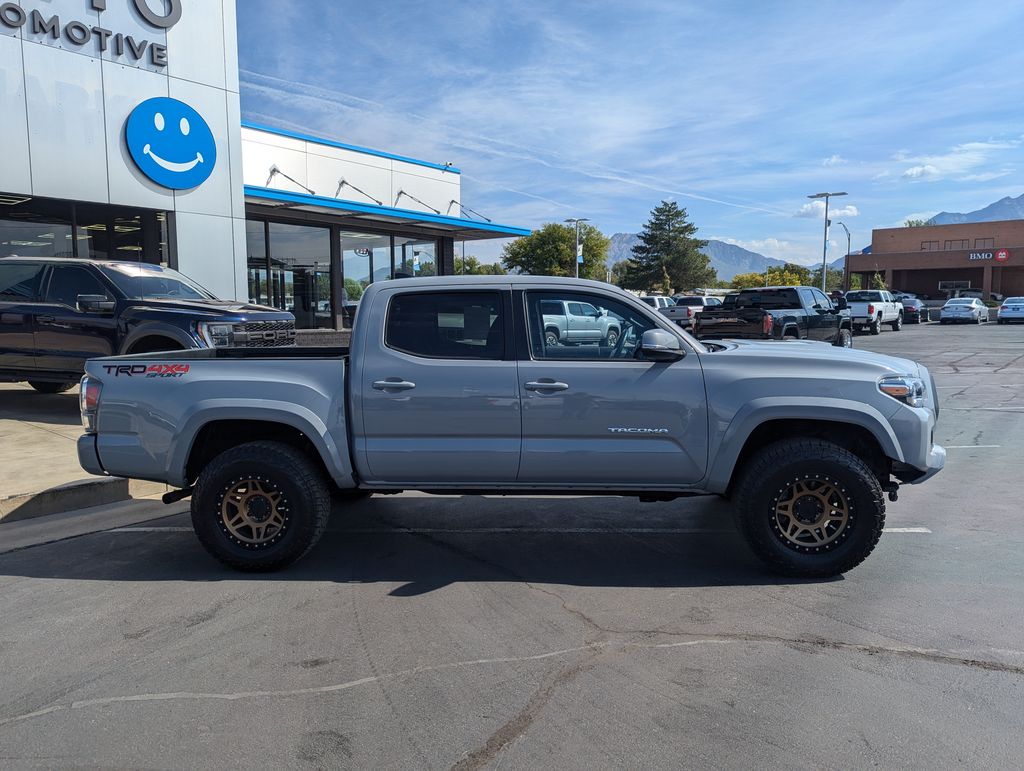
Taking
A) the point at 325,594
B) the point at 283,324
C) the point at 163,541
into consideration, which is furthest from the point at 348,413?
the point at 283,324

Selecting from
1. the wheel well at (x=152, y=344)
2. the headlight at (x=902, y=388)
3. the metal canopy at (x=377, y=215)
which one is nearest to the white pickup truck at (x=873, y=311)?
the metal canopy at (x=377, y=215)

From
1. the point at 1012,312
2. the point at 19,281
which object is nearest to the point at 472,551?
the point at 19,281

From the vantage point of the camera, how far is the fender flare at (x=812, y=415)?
4766 millimetres

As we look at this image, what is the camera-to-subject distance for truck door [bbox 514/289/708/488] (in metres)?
4.86

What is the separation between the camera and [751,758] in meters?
2.98

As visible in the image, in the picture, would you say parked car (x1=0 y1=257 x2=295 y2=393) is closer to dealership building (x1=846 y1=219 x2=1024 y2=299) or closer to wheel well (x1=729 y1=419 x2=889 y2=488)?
wheel well (x1=729 y1=419 x2=889 y2=488)

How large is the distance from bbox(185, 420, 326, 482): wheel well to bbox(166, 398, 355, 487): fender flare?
115 millimetres

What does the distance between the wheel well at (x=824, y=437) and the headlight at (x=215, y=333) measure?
714cm

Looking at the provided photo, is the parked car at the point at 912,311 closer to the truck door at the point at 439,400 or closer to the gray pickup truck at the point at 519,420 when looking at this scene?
the gray pickup truck at the point at 519,420

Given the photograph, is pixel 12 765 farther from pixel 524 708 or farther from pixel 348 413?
pixel 348 413

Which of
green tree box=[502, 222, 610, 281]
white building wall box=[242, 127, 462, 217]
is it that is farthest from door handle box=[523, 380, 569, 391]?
green tree box=[502, 222, 610, 281]

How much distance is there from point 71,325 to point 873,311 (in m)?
29.5

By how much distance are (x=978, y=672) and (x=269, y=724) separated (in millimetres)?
3190

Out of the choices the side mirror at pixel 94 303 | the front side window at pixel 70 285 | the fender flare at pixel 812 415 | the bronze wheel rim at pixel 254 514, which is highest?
the front side window at pixel 70 285
